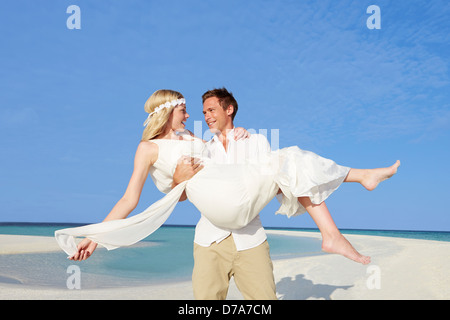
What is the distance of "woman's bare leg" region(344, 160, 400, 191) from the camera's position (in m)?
2.70

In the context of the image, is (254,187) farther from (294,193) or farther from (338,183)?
(338,183)

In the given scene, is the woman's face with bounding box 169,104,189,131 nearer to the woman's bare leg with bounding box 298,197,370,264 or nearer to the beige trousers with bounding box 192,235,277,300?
the beige trousers with bounding box 192,235,277,300

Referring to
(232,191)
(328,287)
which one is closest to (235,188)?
(232,191)

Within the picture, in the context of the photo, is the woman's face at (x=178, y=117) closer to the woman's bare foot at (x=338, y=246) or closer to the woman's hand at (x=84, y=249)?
the woman's hand at (x=84, y=249)

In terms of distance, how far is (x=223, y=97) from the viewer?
3.23 m

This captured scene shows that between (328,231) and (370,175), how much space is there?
541 mm

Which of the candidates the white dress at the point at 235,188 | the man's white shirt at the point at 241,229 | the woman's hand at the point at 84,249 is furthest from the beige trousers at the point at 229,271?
the woman's hand at the point at 84,249

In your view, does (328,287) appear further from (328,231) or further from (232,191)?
(232,191)

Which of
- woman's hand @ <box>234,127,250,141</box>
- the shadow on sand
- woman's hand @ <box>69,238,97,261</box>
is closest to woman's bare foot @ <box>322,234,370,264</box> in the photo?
woman's hand @ <box>234,127,250,141</box>

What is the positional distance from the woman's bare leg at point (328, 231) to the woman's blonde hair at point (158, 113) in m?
1.30

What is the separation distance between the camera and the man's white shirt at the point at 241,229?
9.29 ft

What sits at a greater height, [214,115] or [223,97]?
[223,97]

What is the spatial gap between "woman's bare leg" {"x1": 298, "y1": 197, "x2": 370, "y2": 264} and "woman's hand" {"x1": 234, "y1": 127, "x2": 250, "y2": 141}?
719 millimetres

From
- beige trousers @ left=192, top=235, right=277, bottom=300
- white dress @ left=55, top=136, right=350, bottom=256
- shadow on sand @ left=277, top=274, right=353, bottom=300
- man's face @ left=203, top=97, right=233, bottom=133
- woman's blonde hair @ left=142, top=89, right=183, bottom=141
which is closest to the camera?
white dress @ left=55, top=136, right=350, bottom=256
